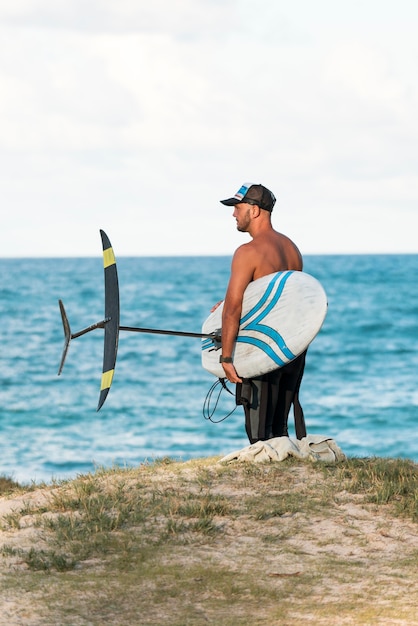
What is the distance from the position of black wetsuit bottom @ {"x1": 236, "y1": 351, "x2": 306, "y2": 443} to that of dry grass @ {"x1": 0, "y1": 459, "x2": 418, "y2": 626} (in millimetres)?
372

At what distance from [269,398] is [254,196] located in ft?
5.27

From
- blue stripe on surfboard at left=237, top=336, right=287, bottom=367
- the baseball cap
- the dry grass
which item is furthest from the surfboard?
the dry grass

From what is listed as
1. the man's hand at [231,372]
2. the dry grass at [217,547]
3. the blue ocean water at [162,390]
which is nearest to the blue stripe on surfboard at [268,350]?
the man's hand at [231,372]

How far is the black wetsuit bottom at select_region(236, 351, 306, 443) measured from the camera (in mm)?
7746

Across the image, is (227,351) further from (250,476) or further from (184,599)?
(184,599)

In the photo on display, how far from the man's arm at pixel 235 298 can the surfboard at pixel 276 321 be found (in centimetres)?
10

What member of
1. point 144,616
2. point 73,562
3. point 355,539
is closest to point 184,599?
point 144,616

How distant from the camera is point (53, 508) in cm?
684

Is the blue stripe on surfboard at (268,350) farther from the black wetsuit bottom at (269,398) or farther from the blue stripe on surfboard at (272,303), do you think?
the black wetsuit bottom at (269,398)

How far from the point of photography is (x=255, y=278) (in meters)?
7.62

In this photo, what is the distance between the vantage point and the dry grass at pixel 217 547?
5160 millimetres

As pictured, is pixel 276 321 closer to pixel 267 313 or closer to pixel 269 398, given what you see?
pixel 267 313

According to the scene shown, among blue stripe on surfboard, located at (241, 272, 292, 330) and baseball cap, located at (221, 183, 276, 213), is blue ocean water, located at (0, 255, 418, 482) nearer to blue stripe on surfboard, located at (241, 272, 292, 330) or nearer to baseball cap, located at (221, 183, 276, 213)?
blue stripe on surfboard, located at (241, 272, 292, 330)

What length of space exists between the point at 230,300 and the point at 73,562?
254 cm
